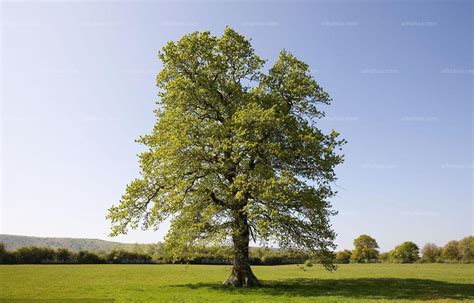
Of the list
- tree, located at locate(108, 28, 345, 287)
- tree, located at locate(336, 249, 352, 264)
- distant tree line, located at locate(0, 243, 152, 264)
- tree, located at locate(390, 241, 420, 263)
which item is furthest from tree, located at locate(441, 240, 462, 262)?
tree, located at locate(108, 28, 345, 287)

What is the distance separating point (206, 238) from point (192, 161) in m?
5.93

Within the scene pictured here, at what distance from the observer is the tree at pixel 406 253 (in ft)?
320

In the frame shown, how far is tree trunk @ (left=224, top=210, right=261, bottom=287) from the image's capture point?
29.1 metres

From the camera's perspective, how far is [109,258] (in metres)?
76.7

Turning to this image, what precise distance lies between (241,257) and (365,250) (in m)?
98.0

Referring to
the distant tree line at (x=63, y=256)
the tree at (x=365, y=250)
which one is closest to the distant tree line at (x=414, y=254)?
the tree at (x=365, y=250)

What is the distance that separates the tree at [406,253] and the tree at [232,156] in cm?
7906

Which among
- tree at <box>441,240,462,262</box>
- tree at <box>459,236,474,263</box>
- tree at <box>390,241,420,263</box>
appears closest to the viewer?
tree at <box>390,241,420,263</box>

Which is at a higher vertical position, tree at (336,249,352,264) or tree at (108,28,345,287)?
tree at (108,28,345,287)

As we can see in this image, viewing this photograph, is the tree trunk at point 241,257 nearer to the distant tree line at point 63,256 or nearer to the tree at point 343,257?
the distant tree line at point 63,256

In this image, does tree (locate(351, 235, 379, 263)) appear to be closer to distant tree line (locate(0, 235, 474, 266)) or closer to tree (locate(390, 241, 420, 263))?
distant tree line (locate(0, 235, 474, 266))

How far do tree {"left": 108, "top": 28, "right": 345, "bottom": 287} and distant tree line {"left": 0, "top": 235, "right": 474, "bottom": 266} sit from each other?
2330 millimetres

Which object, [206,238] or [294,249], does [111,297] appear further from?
[294,249]

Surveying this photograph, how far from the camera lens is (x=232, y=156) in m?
29.2
